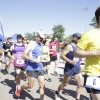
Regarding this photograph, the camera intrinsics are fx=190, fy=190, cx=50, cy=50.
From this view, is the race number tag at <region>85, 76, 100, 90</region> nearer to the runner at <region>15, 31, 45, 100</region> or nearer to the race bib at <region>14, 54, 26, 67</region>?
the runner at <region>15, 31, 45, 100</region>

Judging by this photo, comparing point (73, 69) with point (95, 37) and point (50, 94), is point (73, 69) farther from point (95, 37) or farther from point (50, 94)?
point (95, 37)

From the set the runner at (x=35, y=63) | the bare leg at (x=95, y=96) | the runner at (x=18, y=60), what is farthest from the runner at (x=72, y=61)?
the bare leg at (x=95, y=96)

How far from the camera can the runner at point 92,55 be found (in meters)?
2.34

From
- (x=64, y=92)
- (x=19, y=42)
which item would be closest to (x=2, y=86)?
(x=19, y=42)

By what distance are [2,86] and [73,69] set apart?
308 centimetres

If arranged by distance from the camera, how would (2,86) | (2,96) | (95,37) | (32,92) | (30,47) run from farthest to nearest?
(2,86), (32,92), (2,96), (30,47), (95,37)

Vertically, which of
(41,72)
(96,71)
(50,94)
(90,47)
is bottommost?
(50,94)

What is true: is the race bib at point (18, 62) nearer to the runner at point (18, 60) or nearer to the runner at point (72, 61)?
the runner at point (18, 60)

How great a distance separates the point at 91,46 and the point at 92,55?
0.41 feet

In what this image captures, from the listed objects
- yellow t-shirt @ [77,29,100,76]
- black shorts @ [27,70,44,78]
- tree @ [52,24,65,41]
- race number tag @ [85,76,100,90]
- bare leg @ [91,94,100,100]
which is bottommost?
black shorts @ [27,70,44,78]

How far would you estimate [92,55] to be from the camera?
7.63ft

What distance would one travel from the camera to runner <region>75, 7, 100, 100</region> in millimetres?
2344

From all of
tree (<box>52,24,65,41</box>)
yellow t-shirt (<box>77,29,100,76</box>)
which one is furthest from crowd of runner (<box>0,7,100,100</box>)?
tree (<box>52,24,65,41</box>)

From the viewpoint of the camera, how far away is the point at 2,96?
537 cm
